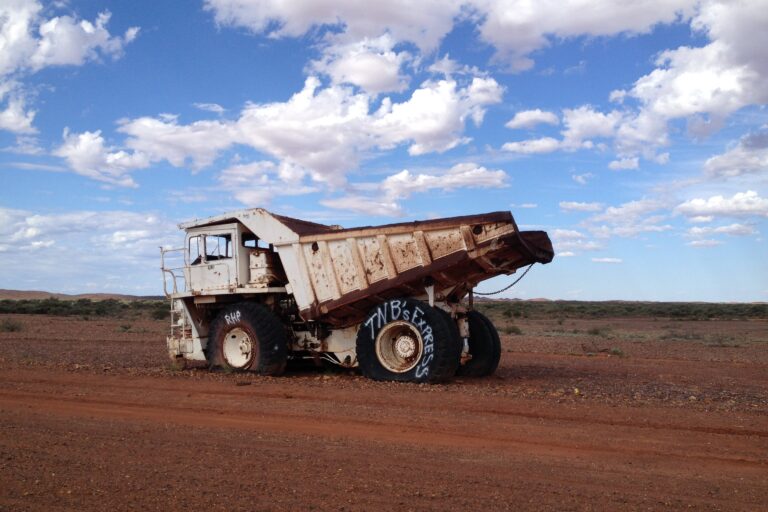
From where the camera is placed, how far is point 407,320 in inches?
520

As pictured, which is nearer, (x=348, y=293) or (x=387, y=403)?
(x=387, y=403)

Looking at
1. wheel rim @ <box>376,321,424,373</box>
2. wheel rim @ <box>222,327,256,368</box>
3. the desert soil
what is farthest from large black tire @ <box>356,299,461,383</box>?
wheel rim @ <box>222,327,256,368</box>

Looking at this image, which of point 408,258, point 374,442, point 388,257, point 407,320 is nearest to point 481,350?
point 407,320

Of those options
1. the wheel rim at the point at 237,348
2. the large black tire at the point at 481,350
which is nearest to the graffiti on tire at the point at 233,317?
the wheel rim at the point at 237,348

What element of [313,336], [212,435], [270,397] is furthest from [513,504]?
[313,336]

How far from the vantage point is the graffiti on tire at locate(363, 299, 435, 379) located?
13.0 m

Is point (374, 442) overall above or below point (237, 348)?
below

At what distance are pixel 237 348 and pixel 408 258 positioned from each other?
4.41 metres

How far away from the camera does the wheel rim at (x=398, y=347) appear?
1340 centimetres

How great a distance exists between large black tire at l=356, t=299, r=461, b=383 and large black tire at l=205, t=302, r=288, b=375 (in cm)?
183

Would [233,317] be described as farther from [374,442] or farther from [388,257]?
[374,442]

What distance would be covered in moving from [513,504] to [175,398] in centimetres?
714

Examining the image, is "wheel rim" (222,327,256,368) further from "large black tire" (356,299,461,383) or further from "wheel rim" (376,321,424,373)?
"wheel rim" (376,321,424,373)

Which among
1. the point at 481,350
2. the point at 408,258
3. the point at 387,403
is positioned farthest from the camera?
the point at 481,350
